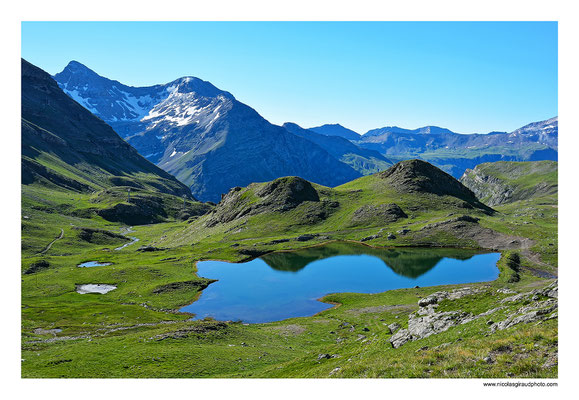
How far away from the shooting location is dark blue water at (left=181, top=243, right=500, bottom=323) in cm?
8123

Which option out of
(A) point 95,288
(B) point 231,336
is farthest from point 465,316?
(A) point 95,288

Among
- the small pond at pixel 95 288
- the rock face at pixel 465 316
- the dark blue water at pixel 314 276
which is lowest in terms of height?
the small pond at pixel 95 288

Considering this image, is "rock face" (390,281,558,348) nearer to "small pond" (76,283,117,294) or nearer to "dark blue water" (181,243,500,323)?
"dark blue water" (181,243,500,323)

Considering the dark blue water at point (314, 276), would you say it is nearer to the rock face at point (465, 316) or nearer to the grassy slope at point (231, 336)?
the grassy slope at point (231, 336)

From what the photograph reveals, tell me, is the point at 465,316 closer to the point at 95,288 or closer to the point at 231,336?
the point at 231,336

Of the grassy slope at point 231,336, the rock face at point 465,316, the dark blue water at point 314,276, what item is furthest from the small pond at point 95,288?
the rock face at point 465,316

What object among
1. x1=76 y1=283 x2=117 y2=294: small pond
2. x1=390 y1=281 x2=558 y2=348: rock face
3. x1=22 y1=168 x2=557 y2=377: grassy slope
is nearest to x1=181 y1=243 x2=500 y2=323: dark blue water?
x1=22 y1=168 x2=557 y2=377: grassy slope

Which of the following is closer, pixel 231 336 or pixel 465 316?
pixel 465 316

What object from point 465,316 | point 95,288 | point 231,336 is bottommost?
point 95,288

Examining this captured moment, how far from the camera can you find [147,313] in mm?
72438

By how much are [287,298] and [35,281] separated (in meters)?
78.1

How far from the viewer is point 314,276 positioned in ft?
348

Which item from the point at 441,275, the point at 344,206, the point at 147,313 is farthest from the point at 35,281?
the point at 344,206

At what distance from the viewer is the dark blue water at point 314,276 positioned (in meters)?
81.2
